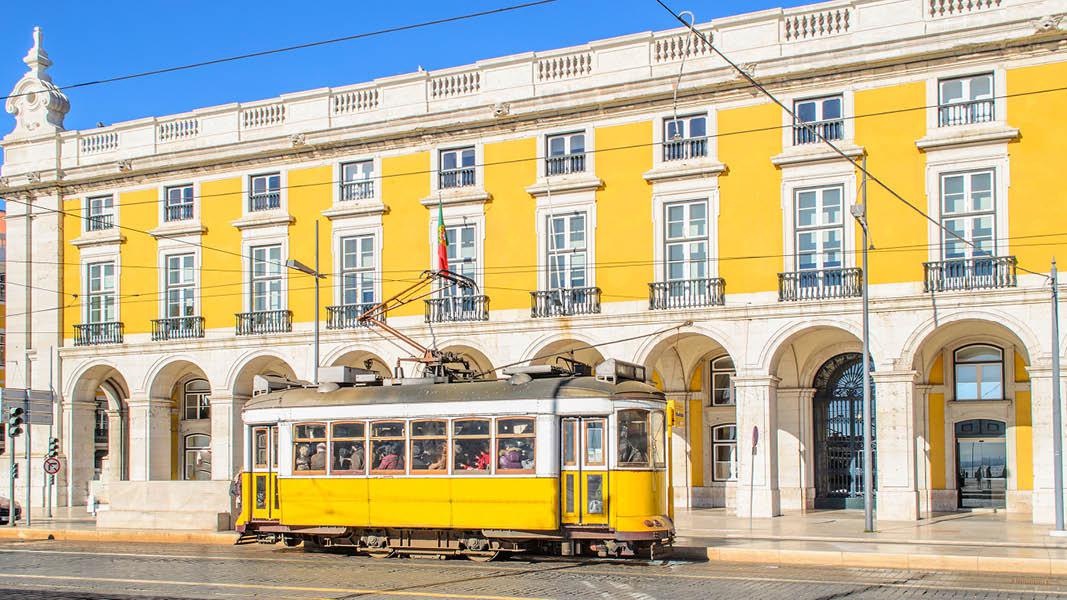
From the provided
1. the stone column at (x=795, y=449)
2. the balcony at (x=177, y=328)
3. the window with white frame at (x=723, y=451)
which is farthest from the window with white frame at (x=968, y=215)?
the balcony at (x=177, y=328)

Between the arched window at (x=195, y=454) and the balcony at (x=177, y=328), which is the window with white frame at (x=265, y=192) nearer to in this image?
the balcony at (x=177, y=328)

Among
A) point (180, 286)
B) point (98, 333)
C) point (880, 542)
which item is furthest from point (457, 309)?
point (880, 542)

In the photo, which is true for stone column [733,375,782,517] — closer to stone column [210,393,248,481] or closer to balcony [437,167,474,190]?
balcony [437,167,474,190]

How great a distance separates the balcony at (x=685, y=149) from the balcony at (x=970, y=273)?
6.47 metres

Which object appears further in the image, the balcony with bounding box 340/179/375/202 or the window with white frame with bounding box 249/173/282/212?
the window with white frame with bounding box 249/173/282/212

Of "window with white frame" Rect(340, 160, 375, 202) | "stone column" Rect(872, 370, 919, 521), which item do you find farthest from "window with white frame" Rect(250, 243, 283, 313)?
"stone column" Rect(872, 370, 919, 521)

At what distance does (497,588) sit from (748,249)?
17.0 meters

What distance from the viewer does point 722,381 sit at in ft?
117

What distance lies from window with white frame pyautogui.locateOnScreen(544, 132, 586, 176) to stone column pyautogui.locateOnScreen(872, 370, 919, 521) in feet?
32.1

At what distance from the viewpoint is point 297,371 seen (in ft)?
121

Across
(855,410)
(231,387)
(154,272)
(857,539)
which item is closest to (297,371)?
(231,387)

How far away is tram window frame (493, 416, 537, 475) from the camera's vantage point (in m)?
19.8

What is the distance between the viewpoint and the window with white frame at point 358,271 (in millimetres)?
36281

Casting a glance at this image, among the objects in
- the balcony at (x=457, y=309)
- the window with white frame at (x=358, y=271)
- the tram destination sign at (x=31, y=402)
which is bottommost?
the tram destination sign at (x=31, y=402)
